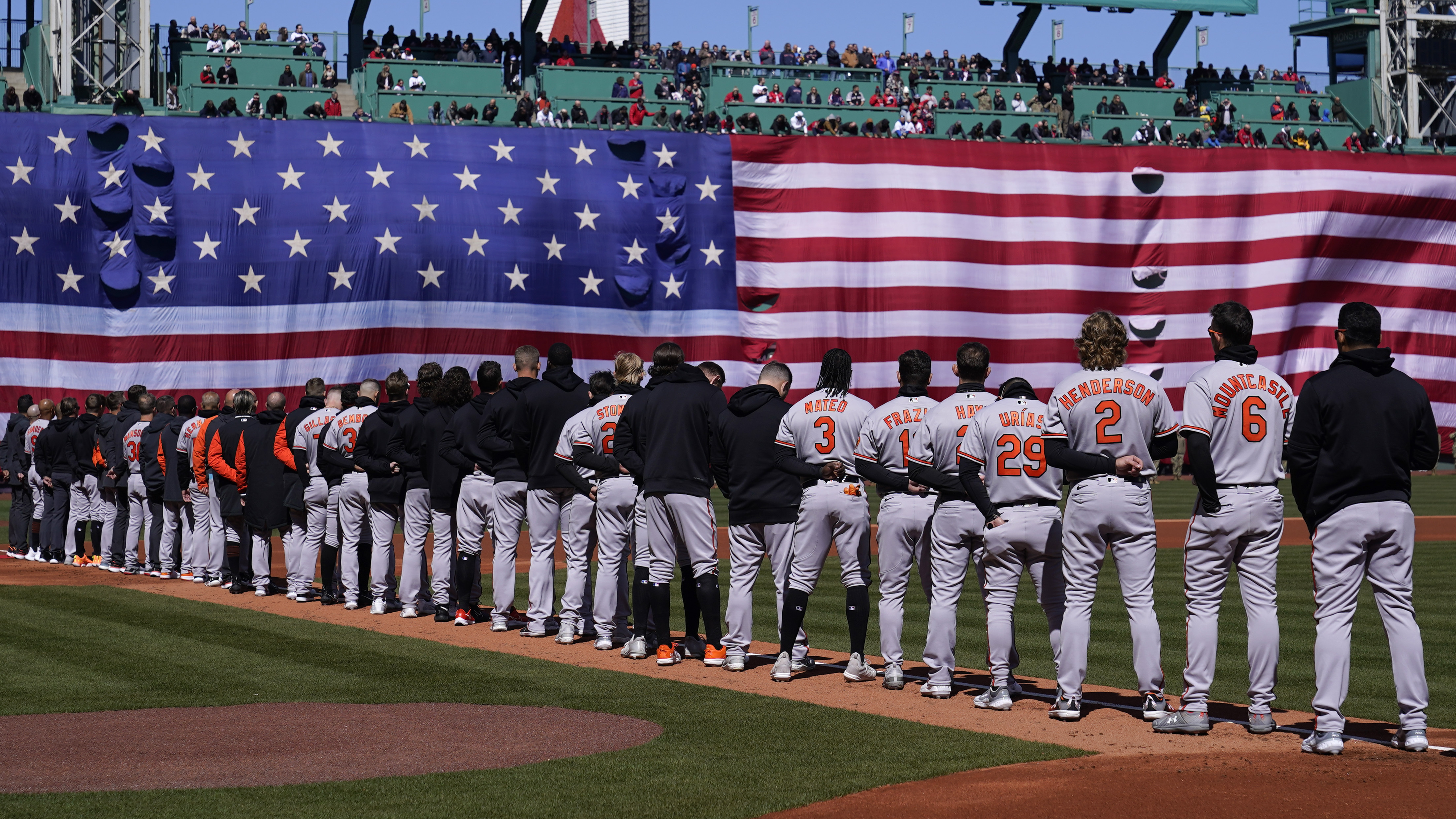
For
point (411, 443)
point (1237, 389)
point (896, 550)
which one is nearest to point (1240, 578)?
point (1237, 389)

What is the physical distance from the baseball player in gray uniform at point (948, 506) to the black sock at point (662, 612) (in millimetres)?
2077

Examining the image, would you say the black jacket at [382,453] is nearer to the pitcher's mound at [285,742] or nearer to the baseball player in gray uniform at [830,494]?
the pitcher's mound at [285,742]

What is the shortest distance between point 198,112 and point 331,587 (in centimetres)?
1599

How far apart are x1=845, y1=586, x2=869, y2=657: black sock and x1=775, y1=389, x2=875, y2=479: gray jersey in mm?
688

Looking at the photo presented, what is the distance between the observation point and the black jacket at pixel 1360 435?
647 cm

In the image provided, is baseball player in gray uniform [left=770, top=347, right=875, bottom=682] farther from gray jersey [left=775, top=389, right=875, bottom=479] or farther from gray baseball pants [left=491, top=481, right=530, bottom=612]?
gray baseball pants [left=491, top=481, right=530, bottom=612]

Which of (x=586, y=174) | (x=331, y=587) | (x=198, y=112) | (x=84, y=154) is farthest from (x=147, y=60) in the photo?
(x=331, y=587)

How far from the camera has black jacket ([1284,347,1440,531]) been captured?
6.47m

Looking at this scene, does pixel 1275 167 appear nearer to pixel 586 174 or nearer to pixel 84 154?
pixel 586 174

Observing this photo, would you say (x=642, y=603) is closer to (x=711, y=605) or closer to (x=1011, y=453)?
(x=711, y=605)

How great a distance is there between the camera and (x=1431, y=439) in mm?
6516

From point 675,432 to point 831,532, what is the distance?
1344 mm

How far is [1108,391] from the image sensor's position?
7156mm

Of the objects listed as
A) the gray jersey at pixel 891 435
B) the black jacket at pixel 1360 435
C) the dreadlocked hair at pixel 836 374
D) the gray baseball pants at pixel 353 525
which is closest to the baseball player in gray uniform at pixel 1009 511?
the gray jersey at pixel 891 435
